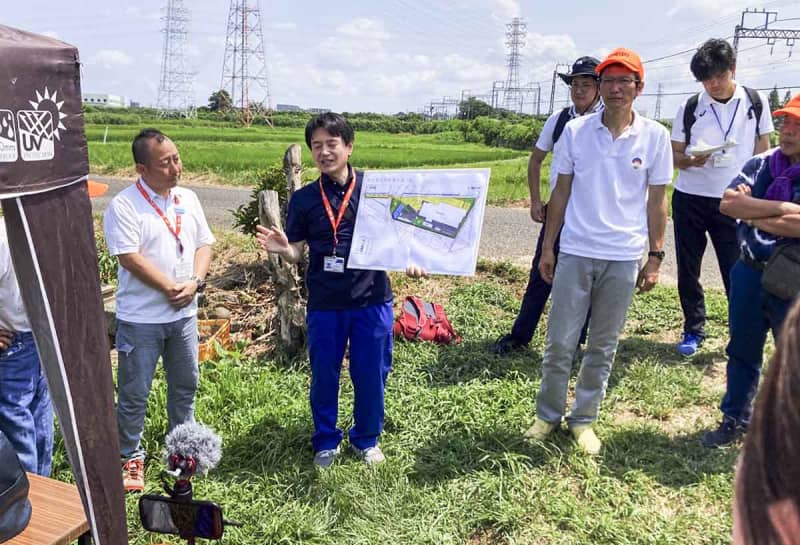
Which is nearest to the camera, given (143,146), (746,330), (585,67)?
(143,146)

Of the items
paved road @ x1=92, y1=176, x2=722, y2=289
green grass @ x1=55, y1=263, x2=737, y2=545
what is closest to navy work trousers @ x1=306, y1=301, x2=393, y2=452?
green grass @ x1=55, y1=263, x2=737, y2=545

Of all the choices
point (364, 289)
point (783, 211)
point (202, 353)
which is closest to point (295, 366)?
point (202, 353)

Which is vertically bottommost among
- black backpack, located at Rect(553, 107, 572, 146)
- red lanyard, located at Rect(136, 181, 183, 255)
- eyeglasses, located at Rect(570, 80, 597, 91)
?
red lanyard, located at Rect(136, 181, 183, 255)

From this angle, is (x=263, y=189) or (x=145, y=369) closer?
(x=145, y=369)

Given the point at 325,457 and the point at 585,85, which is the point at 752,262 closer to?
the point at 585,85

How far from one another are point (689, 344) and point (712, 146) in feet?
4.84

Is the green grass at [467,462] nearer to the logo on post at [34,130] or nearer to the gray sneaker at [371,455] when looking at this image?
the gray sneaker at [371,455]

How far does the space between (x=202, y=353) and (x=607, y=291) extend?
116 inches

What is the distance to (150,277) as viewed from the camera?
290cm

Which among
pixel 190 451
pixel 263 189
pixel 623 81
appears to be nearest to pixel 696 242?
pixel 623 81

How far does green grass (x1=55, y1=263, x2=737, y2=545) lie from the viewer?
2746 mm

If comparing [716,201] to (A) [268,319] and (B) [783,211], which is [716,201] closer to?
(B) [783,211]

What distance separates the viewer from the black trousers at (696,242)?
14.0ft

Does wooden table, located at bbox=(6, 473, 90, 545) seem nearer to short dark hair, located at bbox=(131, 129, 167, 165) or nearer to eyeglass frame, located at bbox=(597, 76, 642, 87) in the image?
short dark hair, located at bbox=(131, 129, 167, 165)
